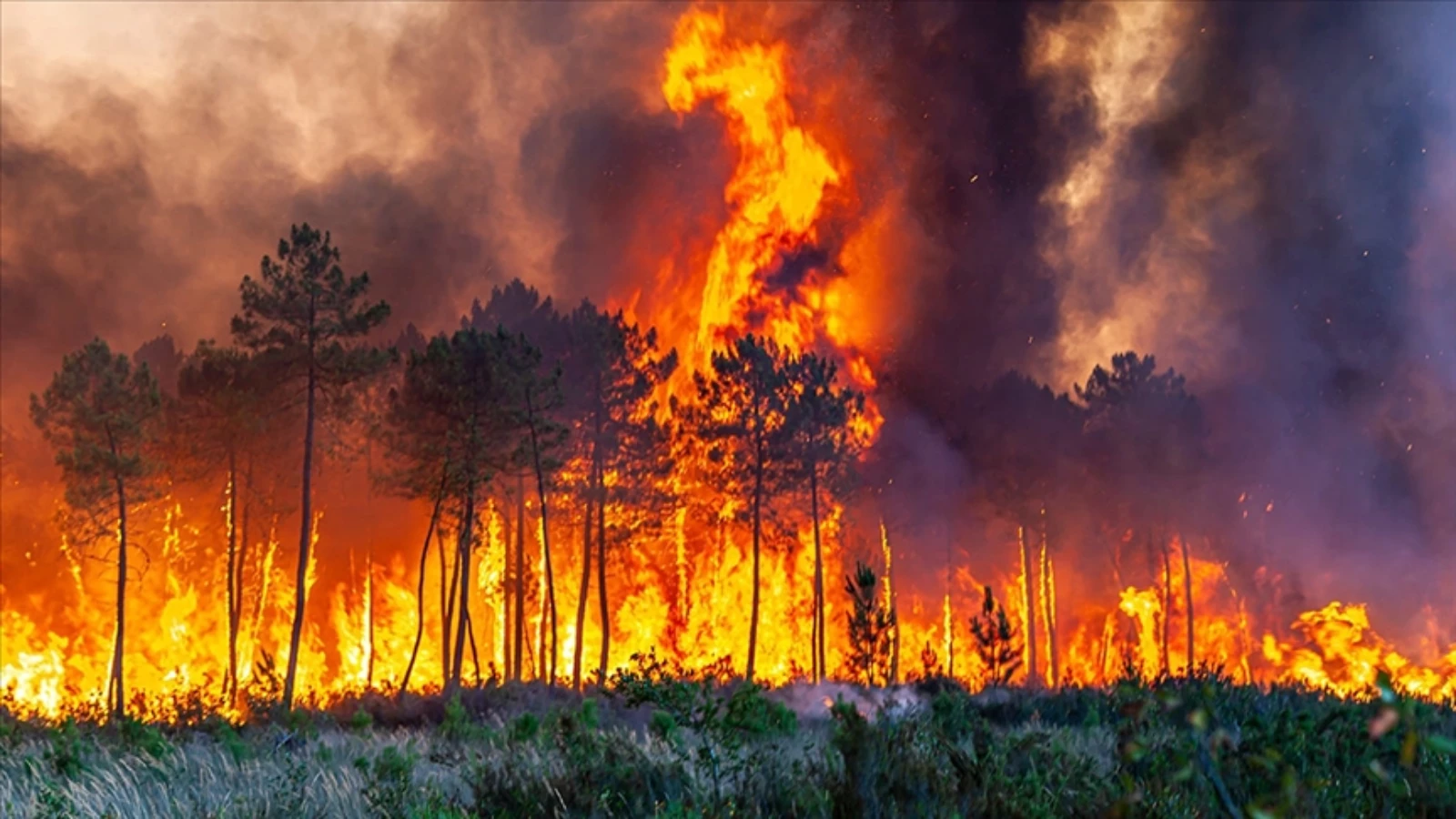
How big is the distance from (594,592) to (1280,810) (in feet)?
182

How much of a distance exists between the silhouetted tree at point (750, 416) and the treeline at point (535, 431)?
78mm

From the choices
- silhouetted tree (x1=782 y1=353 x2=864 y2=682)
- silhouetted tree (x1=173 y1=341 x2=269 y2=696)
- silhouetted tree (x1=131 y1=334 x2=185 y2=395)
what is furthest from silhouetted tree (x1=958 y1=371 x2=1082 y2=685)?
silhouetted tree (x1=131 y1=334 x2=185 y2=395)

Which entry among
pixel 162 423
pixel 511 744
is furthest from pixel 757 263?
pixel 511 744

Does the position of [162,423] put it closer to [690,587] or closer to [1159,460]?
[690,587]

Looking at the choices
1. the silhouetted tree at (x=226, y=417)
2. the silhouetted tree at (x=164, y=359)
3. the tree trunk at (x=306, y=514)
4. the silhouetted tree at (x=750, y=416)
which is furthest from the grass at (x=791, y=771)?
the silhouetted tree at (x=164, y=359)

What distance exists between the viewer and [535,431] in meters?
32.4

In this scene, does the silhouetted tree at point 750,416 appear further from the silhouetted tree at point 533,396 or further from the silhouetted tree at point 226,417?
the silhouetted tree at point 226,417

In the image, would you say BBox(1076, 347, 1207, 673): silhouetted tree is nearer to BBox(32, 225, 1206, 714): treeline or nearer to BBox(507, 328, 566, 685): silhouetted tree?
BBox(32, 225, 1206, 714): treeline

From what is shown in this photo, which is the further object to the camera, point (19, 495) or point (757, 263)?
point (757, 263)

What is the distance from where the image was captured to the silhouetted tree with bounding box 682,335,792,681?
37.5 metres

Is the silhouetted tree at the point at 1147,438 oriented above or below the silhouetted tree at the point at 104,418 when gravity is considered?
above

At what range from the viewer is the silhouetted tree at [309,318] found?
30.3 metres

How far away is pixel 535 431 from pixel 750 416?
8656 mm

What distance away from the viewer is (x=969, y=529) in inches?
2298
